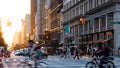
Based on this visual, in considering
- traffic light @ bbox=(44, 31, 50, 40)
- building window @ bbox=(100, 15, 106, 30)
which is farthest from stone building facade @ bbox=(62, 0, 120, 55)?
traffic light @ bbox=(44, 31, 50, 40)

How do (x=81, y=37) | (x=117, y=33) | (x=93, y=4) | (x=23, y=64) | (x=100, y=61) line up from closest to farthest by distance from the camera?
(x=23, y=64) → (x=100, y=61) → (x=117, y=33) → (x=93, y=4) → (x=81, y=37)

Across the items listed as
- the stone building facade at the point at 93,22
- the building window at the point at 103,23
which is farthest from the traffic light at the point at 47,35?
the building window at the point at 103,23

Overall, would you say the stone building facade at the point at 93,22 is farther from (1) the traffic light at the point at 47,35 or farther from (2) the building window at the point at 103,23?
(1) the traffic light at the point at 47,35

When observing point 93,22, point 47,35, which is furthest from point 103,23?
point 47,35

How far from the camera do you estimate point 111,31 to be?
215 ft

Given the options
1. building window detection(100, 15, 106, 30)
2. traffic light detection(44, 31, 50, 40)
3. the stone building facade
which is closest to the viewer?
the stone building facade

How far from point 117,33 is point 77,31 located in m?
31.8

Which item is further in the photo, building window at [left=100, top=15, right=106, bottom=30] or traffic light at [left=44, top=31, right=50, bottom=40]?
traffic light at [left=44, top=31, right=50, bottom=40]

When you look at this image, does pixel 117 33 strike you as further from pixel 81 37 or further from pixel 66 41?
pixel 66 41

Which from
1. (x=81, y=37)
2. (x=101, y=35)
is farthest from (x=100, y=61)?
(x=81, y=37)

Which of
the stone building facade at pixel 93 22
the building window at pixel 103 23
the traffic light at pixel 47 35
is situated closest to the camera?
the stone building facade at pixel 93 22

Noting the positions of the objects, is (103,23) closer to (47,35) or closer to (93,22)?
(93,22)

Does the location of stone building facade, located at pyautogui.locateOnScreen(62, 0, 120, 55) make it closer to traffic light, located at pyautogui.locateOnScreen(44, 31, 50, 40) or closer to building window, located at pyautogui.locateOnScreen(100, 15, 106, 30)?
building window, located at pyautogui.locateOnScreen(100, 15, 106, 30)

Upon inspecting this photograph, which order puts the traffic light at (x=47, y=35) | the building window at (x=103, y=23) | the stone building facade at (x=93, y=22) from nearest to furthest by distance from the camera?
1. the stone building facade at (x=93, y=22)
2. the building window at (x=103, y=23)
3. the traffic light at (x=47, y=35)
